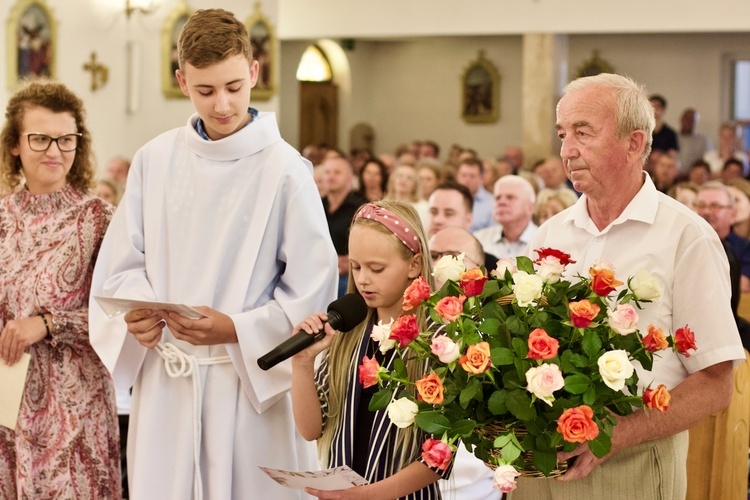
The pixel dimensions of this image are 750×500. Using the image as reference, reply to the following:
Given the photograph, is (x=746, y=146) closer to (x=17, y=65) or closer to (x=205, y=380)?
(x=17, y=65)

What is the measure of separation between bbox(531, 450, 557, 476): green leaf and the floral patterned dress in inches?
67.6

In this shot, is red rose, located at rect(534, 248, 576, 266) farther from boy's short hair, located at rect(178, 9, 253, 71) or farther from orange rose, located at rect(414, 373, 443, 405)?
boy's short hair, located at rect(178, 9, 253, 71)

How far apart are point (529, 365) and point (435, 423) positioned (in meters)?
0.24

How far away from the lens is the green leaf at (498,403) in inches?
91.9

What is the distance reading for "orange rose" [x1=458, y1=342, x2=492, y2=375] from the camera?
7.59 feet

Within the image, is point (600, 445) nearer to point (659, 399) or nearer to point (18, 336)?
point (659, 399)

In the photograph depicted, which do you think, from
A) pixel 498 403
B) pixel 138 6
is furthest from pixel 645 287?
pixel 138 6

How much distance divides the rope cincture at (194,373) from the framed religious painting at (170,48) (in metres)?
12.7

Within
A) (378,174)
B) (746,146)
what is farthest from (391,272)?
(746,146)

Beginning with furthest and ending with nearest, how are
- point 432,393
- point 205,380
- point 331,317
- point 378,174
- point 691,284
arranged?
point 378,174, point 205,380, point 331,317, point 691,284, point 432,393

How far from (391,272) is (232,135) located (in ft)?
2.18

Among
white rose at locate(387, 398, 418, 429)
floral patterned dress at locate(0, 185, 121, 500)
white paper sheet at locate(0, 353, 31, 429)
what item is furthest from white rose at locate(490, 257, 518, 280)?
white paper sheet at locate(0, 353, 31, 429)

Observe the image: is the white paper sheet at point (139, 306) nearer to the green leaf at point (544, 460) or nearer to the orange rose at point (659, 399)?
the green leaf at point (544, 460)

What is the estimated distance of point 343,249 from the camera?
23.5ft
